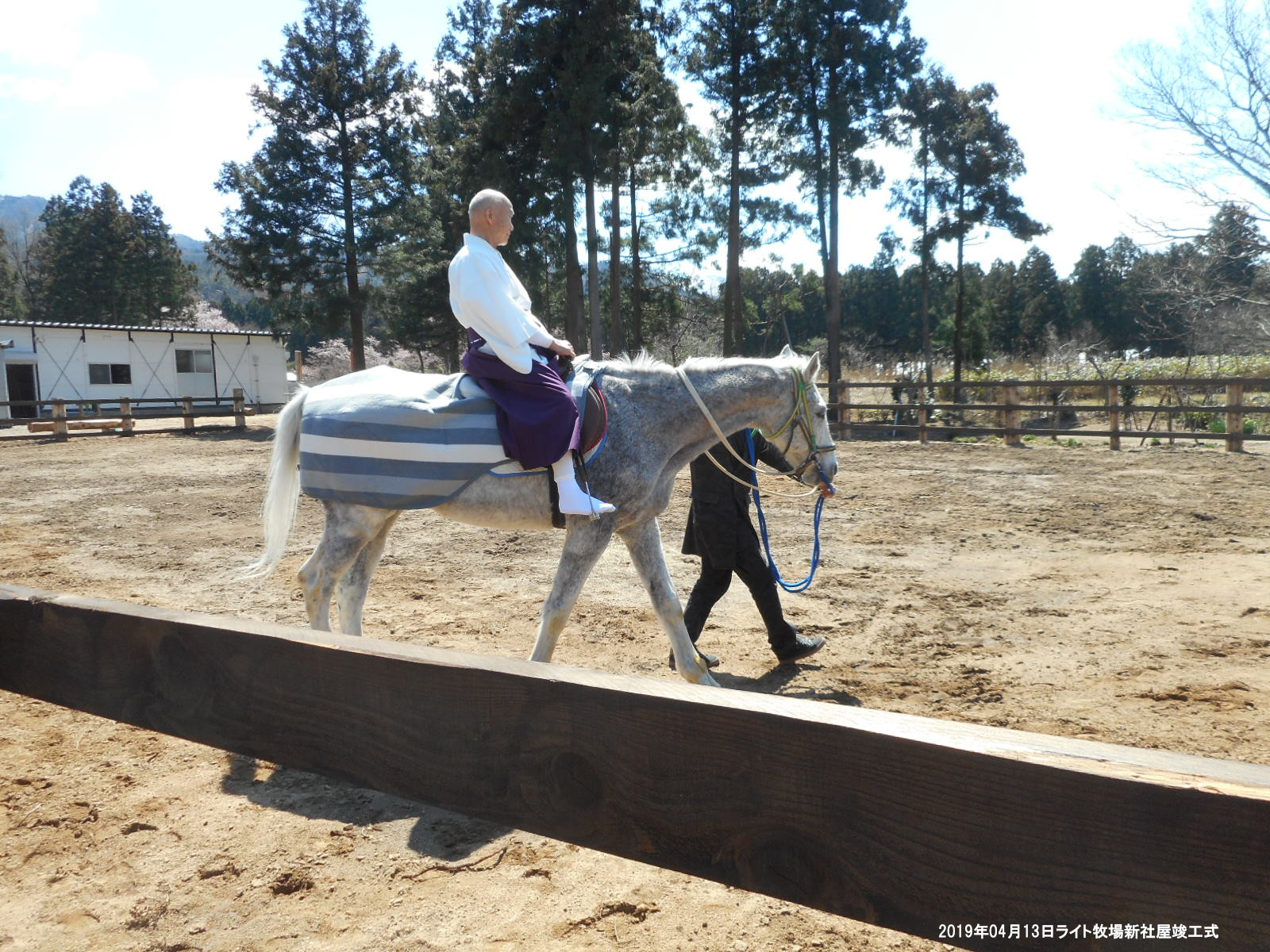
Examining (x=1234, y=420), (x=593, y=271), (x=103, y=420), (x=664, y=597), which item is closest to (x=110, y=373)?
(x=103, y=420)

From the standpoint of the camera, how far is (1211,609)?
19.6 feet

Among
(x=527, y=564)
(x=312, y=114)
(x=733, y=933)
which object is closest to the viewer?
(x=733, y=933)

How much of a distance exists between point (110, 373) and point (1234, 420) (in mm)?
35856

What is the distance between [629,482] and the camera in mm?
4465

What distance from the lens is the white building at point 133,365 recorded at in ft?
98.4

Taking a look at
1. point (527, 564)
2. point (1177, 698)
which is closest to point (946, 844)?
point (1177, 698)

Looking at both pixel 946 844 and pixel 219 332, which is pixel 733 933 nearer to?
pixel 946 844

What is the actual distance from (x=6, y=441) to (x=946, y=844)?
27280 mm

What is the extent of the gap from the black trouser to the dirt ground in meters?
0.28

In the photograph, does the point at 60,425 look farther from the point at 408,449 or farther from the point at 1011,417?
the point at 1011,417

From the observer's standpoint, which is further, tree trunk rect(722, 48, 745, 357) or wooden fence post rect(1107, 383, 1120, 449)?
tree trunk rect(722, 48, 745, 357)

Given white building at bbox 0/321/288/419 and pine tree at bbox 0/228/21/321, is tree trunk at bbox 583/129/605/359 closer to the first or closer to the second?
white building at bbox 0/321/288/419

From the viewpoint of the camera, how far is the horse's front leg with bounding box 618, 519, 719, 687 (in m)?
4.46

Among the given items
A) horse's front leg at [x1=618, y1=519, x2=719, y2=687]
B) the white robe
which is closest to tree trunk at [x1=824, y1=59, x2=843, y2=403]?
horse's front leg at [x1=618, y1=519, x2=719, y2=687]
